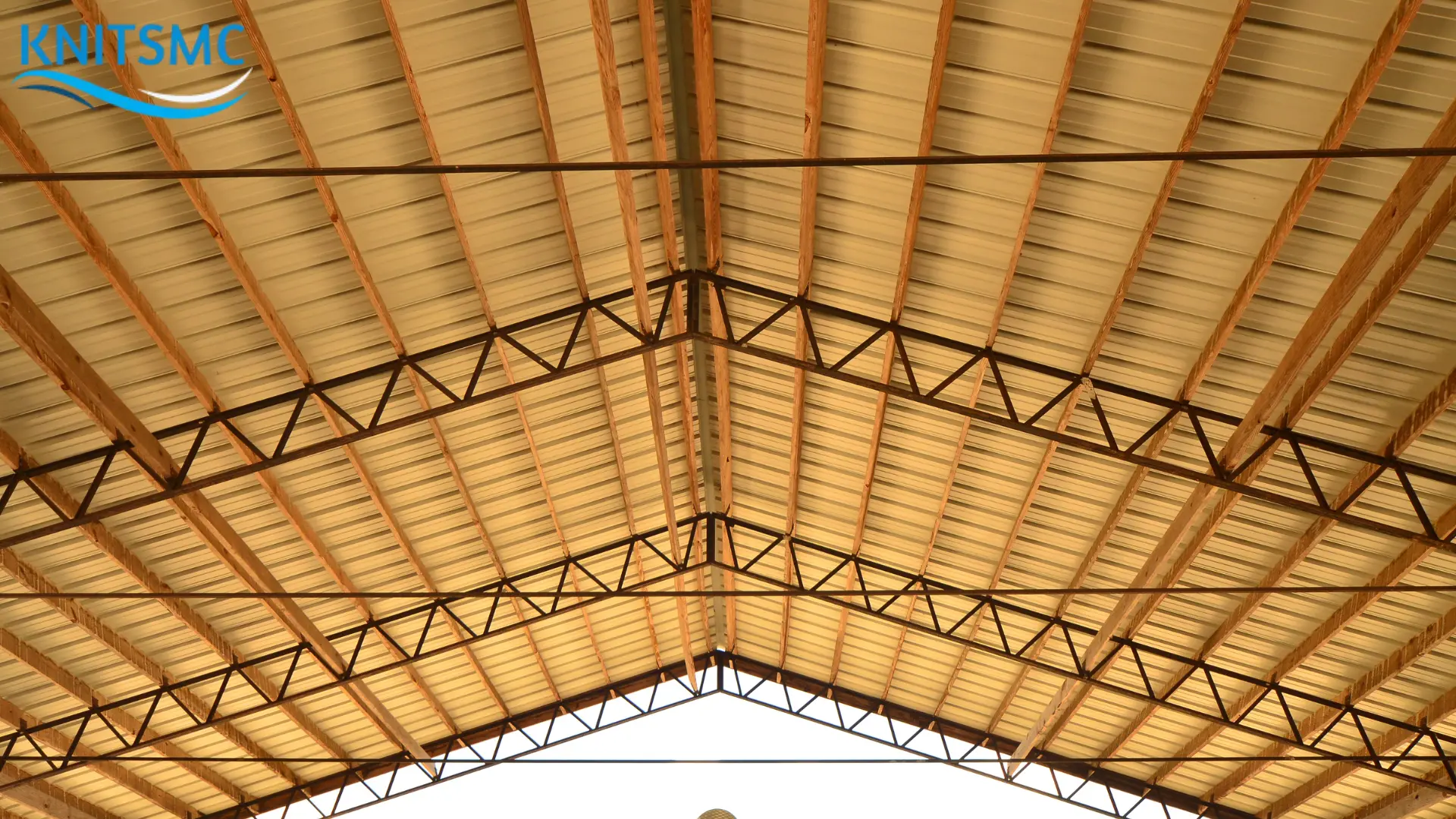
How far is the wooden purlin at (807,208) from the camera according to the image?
9242mm

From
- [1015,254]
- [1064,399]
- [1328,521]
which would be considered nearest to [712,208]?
[1015,254]

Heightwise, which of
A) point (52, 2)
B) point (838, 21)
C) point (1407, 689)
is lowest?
point (1407, 689)

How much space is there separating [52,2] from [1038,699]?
1991cm

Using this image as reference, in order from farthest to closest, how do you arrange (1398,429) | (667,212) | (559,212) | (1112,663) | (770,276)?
1. (1112,663)
2. (770,276)
3. (559,212)
4. (1398,429)
5. (667,212)

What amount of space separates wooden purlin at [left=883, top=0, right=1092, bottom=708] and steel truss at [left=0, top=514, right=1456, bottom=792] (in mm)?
1420

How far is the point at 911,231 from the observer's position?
11.2 meters

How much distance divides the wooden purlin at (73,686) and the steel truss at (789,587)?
7.1 inches

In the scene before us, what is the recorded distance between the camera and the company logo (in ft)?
27.5

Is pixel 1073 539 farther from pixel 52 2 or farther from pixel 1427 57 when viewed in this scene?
pixel 52 2

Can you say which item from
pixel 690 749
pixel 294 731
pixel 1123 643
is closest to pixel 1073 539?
pixel 1123 643

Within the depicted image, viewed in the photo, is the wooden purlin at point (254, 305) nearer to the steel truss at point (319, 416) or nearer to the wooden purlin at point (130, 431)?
the steel truss at point (319, 416)

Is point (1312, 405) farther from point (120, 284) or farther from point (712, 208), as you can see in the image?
point (120, 284)

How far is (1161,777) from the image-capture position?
22.5m

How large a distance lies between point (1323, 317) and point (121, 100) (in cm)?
1086
